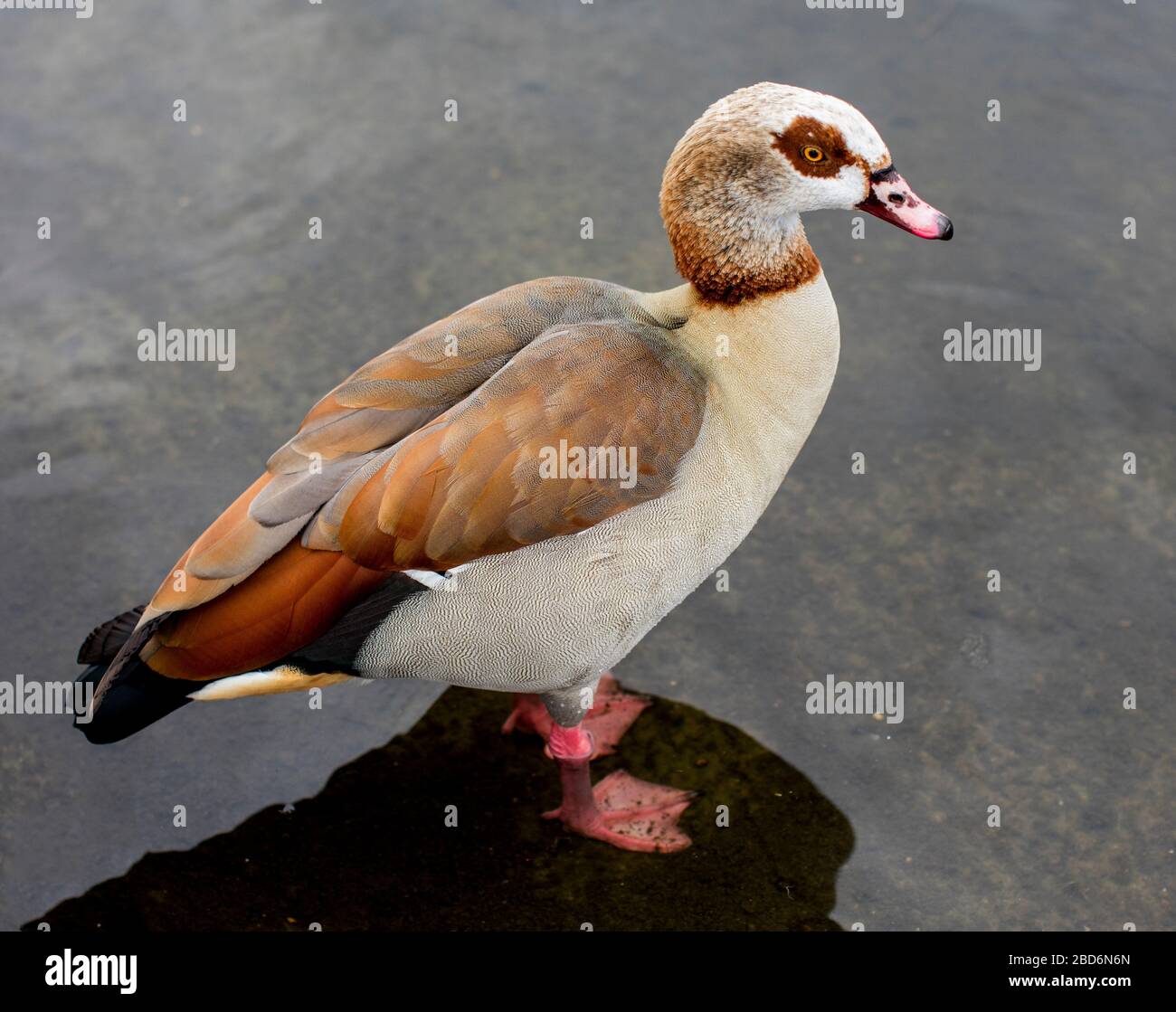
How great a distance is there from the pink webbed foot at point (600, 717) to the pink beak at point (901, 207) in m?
1.75

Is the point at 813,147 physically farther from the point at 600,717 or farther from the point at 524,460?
the point at 600,717

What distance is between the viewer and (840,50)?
6461mm

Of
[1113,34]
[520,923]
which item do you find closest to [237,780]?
[520,923]

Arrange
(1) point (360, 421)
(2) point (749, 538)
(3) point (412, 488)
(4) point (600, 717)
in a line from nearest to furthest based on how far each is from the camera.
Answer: (3) point (412, 488)
(1) point (360, 421)
(4) point (600, 717)
(2) point (749, 538)

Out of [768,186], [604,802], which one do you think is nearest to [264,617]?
[604,802]

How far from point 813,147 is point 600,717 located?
1.95 metres

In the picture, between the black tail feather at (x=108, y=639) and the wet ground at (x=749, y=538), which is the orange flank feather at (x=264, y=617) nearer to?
the black tail feather at (x=108, y=639)

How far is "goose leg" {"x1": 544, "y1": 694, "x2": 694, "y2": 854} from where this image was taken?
4.06 metres

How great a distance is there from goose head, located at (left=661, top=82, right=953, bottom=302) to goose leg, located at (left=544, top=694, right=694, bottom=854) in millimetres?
1356

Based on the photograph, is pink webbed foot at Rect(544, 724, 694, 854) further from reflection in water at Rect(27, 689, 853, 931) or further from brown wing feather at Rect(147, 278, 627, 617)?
brown wing feather at Rect(147, 278, 627, 617)

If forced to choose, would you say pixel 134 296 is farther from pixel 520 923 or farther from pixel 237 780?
pixel 520 923

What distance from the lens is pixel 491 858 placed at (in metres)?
4.14

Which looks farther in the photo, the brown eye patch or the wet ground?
the wet ground

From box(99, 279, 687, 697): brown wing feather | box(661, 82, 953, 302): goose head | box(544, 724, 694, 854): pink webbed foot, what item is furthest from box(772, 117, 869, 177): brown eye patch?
box(544, 724, 694, 854): pink webbed foot
